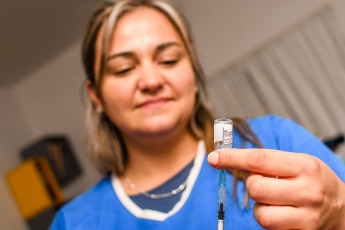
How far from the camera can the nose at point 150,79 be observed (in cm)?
88

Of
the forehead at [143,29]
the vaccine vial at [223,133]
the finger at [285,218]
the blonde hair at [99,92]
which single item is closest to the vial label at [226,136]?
the vaccine vial at [223,133]

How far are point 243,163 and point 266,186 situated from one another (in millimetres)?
44

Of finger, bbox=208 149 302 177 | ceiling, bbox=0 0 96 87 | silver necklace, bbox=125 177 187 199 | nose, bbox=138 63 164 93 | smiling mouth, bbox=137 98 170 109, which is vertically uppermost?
ceiling, bbox=0 0 96 87

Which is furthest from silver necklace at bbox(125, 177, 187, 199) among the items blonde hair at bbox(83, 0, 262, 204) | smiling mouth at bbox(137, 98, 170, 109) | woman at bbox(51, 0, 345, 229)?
smiling mouth at bbox(137, 98, 170, 109)

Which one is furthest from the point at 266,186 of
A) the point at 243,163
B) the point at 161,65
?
the point at 161,65

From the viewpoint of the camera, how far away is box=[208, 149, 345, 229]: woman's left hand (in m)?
0.46

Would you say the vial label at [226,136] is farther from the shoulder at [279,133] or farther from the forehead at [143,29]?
the forehead at [143,29]

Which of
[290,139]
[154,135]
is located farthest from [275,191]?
[154,135]

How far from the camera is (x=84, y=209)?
963 millimetres

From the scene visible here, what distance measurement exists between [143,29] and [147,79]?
6.4 inches

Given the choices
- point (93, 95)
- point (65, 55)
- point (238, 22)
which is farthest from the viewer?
point (65, 55)

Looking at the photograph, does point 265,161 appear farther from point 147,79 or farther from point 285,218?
point 147,79

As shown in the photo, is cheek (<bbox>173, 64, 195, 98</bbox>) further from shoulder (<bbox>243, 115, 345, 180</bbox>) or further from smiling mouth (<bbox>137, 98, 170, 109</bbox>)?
shoulder (<bbox>243, 115, 345, 180</bbox>)

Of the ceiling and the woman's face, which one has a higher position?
the ceiling
